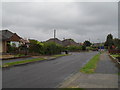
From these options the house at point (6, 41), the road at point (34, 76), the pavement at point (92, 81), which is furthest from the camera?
the house at point (6, 41)

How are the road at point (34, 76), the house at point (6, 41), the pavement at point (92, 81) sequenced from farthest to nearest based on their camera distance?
the house at point (6, 41) → the road at point (34, 76) → the pavement at point (92, 81)

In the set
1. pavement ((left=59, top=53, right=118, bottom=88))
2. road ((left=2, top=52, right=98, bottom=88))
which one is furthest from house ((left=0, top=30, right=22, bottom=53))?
pavement ((left=59, top=53, right=118, bottom=88))

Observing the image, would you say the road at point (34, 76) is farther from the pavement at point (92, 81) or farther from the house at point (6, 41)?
the house at point (6, 41)

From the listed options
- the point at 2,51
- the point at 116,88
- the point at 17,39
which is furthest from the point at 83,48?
the point at 116,88

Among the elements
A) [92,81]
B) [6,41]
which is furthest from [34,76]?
[6,41]

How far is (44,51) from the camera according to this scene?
3378 centimetres

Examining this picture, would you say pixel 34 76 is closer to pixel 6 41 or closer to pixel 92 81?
pixel 92 81

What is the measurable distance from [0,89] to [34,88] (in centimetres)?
140

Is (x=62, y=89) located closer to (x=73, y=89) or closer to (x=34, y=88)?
(x=73, y=89)

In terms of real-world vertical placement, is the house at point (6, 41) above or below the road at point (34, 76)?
above

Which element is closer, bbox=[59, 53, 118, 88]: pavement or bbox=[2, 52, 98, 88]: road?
bbox=[59, 53, 118, 88]: pavement

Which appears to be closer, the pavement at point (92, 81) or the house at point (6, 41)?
the pavement at point (92, 81)

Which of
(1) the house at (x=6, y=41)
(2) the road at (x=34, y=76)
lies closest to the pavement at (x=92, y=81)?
(2) the road at (x=34, y=76)

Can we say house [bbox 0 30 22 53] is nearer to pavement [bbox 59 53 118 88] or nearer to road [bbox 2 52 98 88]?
road [bbox 2 52 98 88]
